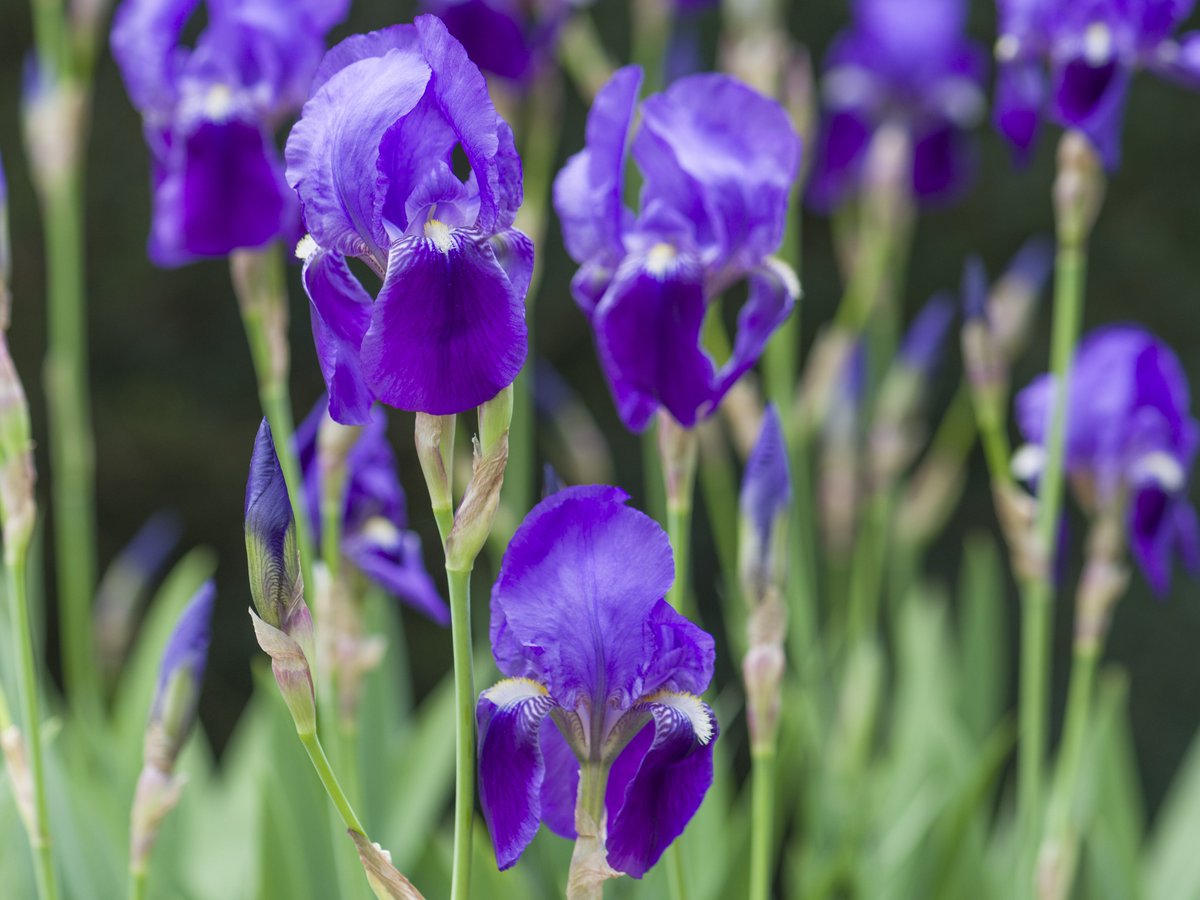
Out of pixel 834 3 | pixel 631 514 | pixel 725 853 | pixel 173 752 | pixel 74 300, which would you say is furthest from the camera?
pixel 834 3

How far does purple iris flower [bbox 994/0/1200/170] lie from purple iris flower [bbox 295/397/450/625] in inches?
27.8

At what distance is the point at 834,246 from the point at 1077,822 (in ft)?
5.37

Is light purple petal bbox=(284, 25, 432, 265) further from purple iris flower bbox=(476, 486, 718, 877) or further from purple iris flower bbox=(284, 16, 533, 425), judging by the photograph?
purple iris flower bbox=(476, 486, 718, 877)

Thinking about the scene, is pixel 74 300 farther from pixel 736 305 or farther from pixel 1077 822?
pixel 1077 822

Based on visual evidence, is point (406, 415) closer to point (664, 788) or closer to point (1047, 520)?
point (1047, 520)

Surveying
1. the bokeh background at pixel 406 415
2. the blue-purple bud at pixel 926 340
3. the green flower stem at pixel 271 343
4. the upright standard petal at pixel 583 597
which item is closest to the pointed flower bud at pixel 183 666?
the green flower stem at pixel 271 343

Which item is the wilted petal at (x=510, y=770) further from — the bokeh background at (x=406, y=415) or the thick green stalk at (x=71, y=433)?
the bokeh background at (x=406, y=415)

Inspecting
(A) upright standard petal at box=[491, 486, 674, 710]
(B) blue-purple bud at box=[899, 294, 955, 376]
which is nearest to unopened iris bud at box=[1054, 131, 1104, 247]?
(B) blue-purple bud at box=[899, 294, 955, 376]

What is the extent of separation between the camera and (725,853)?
1.42 meters

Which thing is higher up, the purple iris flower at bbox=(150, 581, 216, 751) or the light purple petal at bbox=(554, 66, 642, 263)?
the light purple petal at bbox=(554, 66, 642, 263)

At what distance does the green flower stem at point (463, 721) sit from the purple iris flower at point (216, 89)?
52 cm

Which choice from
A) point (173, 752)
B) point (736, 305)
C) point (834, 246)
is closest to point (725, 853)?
point (173, 752)

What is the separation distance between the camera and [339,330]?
0.70 meters

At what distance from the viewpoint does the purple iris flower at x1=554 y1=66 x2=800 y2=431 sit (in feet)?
2.95
